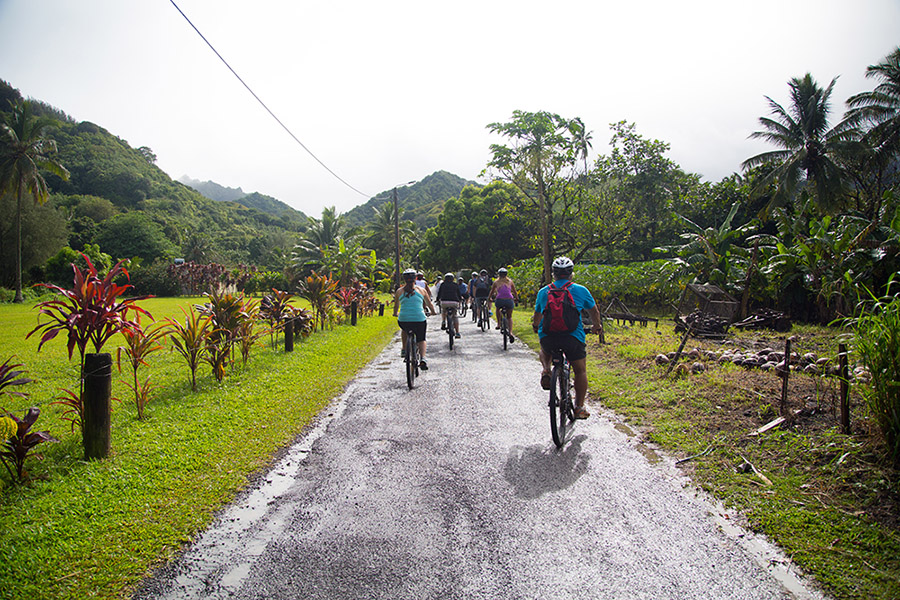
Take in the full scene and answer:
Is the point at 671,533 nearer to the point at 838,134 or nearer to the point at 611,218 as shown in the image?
the point at 611,218

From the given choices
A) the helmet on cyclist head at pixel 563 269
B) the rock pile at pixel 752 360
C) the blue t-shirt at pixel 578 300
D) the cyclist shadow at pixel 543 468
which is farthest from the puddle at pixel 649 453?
the rock pile at pixel 752 360

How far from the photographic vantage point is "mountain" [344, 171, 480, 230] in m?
82.4

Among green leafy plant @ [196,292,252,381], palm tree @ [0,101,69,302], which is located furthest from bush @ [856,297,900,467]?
palm tree @ [0,101,69,302]

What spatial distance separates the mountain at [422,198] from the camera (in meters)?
82.4

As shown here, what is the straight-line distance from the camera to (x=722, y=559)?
9.23ft

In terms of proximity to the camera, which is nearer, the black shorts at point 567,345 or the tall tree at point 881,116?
the black shorts at point 567,345

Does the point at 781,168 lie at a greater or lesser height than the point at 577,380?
greater

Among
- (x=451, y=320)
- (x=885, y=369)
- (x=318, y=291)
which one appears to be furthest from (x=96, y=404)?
(x=318, y=291)

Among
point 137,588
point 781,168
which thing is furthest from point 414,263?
point 137,588

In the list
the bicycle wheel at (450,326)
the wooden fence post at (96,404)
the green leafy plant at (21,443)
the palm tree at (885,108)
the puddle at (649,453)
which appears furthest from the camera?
the palm tree at (885,108)

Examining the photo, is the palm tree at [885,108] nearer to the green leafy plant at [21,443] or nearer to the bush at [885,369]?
the bush at [885,369]

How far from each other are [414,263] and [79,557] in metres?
45.6

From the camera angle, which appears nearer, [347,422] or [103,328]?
[103,328]

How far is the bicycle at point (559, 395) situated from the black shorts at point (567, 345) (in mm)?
66
